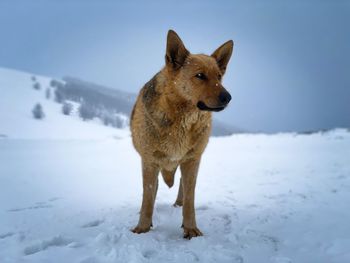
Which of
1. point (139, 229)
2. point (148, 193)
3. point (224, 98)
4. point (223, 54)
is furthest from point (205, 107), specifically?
point (139, 229)

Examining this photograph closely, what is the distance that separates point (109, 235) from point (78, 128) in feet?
46.7

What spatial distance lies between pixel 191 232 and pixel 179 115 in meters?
1.56

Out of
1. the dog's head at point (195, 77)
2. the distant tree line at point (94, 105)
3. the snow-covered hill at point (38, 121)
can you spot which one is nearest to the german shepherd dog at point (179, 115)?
the dog's head at point (195, 77)

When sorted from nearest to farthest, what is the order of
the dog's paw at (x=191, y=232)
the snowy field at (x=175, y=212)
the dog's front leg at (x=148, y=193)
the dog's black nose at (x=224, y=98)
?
the snowy field at (x=175, y=212), the dog's black nose at (x=224, y=98), the dog's paw at (x=191, y=232), the dog's front leg at (x=148, y=193)

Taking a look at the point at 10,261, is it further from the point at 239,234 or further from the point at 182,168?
the point at 239,234

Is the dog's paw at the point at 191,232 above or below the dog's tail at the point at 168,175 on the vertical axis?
below

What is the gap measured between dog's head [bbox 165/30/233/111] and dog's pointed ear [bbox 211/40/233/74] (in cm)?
24

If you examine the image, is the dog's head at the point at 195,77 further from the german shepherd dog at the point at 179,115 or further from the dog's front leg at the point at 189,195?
the dog's front leg at the point at 189,195

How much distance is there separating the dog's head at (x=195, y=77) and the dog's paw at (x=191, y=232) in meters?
1.66

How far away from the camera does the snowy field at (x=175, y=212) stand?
3924 millimetres

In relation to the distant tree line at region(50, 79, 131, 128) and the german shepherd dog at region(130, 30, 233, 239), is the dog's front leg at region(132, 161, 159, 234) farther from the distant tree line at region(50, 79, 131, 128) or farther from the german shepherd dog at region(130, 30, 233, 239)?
the distant tree line at region(50, 79, 131, 128)

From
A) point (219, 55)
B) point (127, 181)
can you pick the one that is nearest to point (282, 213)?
point (219, 55)

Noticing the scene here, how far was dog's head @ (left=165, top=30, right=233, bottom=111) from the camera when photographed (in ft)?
13.5

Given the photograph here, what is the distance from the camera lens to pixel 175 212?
584 cm
